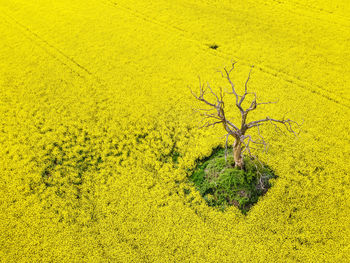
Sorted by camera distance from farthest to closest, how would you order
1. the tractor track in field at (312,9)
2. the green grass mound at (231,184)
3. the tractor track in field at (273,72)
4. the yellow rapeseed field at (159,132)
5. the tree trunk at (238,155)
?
the tractor track in field at (312,9) < the tractor track in field at (273,72) < the green grass mound at (231,184) < the tree trunk at (238,155) < the yellow rapeseed field at (159,132)

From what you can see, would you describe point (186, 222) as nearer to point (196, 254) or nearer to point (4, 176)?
point (196, 254)

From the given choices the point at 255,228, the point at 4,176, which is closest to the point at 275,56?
the point at 255,228

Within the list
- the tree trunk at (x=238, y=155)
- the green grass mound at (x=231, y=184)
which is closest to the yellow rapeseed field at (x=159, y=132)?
the green grass mound at (x=231, y=184)

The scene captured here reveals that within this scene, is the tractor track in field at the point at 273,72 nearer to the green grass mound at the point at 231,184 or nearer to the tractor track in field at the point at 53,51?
the green grass mound at the point at 231,184

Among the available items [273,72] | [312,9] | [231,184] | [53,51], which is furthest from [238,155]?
[312,9]

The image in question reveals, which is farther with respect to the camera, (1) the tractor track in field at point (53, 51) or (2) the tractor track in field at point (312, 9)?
(2) the tractor track in field at point (312, 9)

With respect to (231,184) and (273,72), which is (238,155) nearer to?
(231,184)
